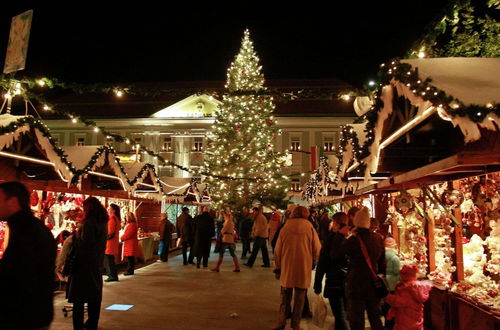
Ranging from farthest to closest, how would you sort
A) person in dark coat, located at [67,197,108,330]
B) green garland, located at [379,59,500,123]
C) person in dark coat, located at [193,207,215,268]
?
person in dark coat, located at [193,207,215,268] < person in dark coat, located at [67,197,108,330] < green garland, located at [379,59,500,123]

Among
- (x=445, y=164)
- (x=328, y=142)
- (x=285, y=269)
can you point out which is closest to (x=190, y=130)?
(x=328, y=142)

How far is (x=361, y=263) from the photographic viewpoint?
534 cm

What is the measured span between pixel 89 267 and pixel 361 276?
3.56 metres

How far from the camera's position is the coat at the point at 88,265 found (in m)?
5.55

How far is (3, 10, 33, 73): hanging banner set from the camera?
6660 mm

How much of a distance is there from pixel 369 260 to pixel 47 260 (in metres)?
3.78

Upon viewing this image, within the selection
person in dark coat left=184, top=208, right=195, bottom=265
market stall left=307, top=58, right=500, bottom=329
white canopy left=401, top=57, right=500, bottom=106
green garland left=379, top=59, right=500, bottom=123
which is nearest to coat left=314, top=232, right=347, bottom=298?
market stall left=307, top=58, right=500, bottom=329

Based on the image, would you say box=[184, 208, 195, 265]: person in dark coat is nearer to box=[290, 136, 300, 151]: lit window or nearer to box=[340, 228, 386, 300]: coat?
box=[340, 228, 386, 300]: coat

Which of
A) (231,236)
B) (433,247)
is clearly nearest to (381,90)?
(433,247)

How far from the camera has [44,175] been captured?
9.84 m

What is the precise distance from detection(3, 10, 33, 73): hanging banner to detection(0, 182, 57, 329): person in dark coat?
14.5ft

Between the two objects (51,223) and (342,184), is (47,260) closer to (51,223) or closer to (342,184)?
(342,184)

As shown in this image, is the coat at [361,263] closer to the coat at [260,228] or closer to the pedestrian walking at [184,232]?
the coat at [260,228]

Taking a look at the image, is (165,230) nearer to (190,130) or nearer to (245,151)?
(245,151)
